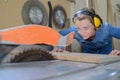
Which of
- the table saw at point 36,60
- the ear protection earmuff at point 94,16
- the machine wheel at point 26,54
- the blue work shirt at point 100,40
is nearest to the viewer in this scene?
the table saw at point 36,60

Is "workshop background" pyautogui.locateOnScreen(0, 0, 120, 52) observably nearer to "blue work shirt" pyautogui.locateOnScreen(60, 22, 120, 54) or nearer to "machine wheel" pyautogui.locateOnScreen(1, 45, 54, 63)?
"blue work shirt" pyautogui.locateOnScreen(60, 22, 120, 54)

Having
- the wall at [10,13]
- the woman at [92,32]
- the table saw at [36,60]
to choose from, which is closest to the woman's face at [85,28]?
the woman at [92,32]

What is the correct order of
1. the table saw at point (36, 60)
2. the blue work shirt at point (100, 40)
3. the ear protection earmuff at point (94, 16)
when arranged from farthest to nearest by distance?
the blue work shirt at point (100, 40) → the ear protection earmuff at point (94, 16) → the table saw at point (36, 60)

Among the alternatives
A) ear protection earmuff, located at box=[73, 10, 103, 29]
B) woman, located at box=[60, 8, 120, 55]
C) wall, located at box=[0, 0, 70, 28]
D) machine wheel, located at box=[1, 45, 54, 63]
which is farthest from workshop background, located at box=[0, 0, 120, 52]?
machine wheel, located at box=[1, 45, 54, 63]

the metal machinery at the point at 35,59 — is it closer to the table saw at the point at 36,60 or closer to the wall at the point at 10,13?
the table saw at the point at 36,60

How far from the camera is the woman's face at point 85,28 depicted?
4.90ft

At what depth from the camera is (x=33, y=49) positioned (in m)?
0.69

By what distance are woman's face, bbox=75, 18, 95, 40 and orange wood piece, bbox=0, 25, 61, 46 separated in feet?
2.60

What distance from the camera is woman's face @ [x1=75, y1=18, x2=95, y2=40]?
149 cm

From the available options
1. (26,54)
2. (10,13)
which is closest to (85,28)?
(10,13)

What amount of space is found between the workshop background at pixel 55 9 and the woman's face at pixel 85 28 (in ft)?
0.54

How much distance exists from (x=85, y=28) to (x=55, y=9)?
78 centimetres

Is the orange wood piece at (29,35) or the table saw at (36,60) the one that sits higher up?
the orange wood piece at (29,35)

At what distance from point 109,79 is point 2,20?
126 centimetres
